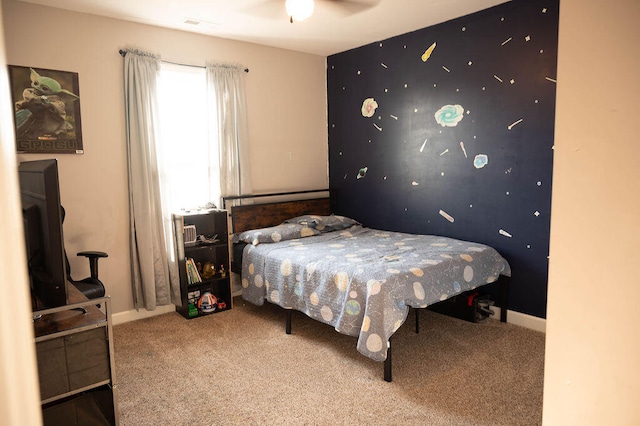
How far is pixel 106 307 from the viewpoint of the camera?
6.39 ft

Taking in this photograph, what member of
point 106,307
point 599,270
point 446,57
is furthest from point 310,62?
point 599,270

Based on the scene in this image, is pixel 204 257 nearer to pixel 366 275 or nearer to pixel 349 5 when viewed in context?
pixel 366 275

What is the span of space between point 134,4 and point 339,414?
10.8 ft

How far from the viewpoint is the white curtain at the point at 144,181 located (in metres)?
3.73

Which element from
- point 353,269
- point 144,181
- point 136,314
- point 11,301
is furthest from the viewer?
point 136,314

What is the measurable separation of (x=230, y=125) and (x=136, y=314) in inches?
79.3

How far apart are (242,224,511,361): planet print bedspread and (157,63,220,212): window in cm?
81

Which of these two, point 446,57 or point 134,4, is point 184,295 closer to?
point 134,4

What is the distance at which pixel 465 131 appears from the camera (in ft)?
12.7

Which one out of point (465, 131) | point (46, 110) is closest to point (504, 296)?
point (465, 131)

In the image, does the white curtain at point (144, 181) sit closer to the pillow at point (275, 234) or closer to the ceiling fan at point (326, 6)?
the pillow at point (275, 234)

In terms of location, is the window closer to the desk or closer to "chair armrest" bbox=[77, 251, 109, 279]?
"chair armrest" bbox=[77, 251, 109, 279]

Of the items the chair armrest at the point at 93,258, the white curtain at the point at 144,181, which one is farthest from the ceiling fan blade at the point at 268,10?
the chair armrest at the point at 93,258

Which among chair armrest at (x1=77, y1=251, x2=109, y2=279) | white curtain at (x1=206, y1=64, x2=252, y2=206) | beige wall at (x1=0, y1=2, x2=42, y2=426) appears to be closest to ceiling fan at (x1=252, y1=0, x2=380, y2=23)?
white curtain at (x1=206, y1=64, x2=252, y2=206)
